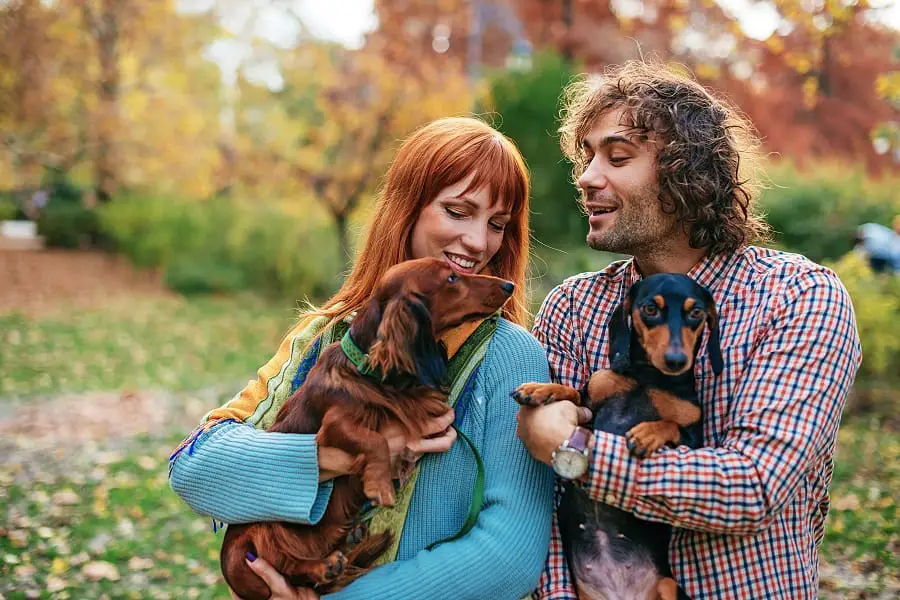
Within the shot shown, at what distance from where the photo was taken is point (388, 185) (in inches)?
118

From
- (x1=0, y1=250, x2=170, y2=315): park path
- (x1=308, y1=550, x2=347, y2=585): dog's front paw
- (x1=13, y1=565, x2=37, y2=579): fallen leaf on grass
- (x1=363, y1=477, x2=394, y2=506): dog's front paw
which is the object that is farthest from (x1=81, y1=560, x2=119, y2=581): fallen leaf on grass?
(x1=0, y1=250, x2=170, y2=315): park path

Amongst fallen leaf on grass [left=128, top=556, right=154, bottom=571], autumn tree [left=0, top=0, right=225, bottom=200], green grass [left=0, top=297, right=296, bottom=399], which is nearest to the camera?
fallen leaf on grass [left=128, top=556, right=154, bottom=571]

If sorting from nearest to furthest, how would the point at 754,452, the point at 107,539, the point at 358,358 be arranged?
the point at 754,452 → the point at 358,358 → the point at 107,539

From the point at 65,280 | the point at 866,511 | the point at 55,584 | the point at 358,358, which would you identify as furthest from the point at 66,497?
the point at 65,280

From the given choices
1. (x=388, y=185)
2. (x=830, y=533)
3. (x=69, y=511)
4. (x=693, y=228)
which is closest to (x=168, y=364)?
(x=69, y=511)

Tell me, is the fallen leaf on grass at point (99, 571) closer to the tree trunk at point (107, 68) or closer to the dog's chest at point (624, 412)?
the dog's chest at point (624, 412)

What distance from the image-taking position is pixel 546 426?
2.21m

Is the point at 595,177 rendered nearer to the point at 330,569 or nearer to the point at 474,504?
the point at 474,504

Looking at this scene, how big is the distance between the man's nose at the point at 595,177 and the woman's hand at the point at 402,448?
83 cm

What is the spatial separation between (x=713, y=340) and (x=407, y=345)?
2.88 ft

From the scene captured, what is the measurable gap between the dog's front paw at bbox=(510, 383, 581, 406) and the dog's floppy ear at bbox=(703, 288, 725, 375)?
0.42 m

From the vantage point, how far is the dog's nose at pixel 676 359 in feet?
7.32

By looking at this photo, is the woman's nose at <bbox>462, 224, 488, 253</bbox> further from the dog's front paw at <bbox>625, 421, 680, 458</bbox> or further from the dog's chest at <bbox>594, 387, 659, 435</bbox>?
the dog's front paw at <bbox>625, 421, 680, 458</bbox>

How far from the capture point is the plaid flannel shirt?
2.06 metres
